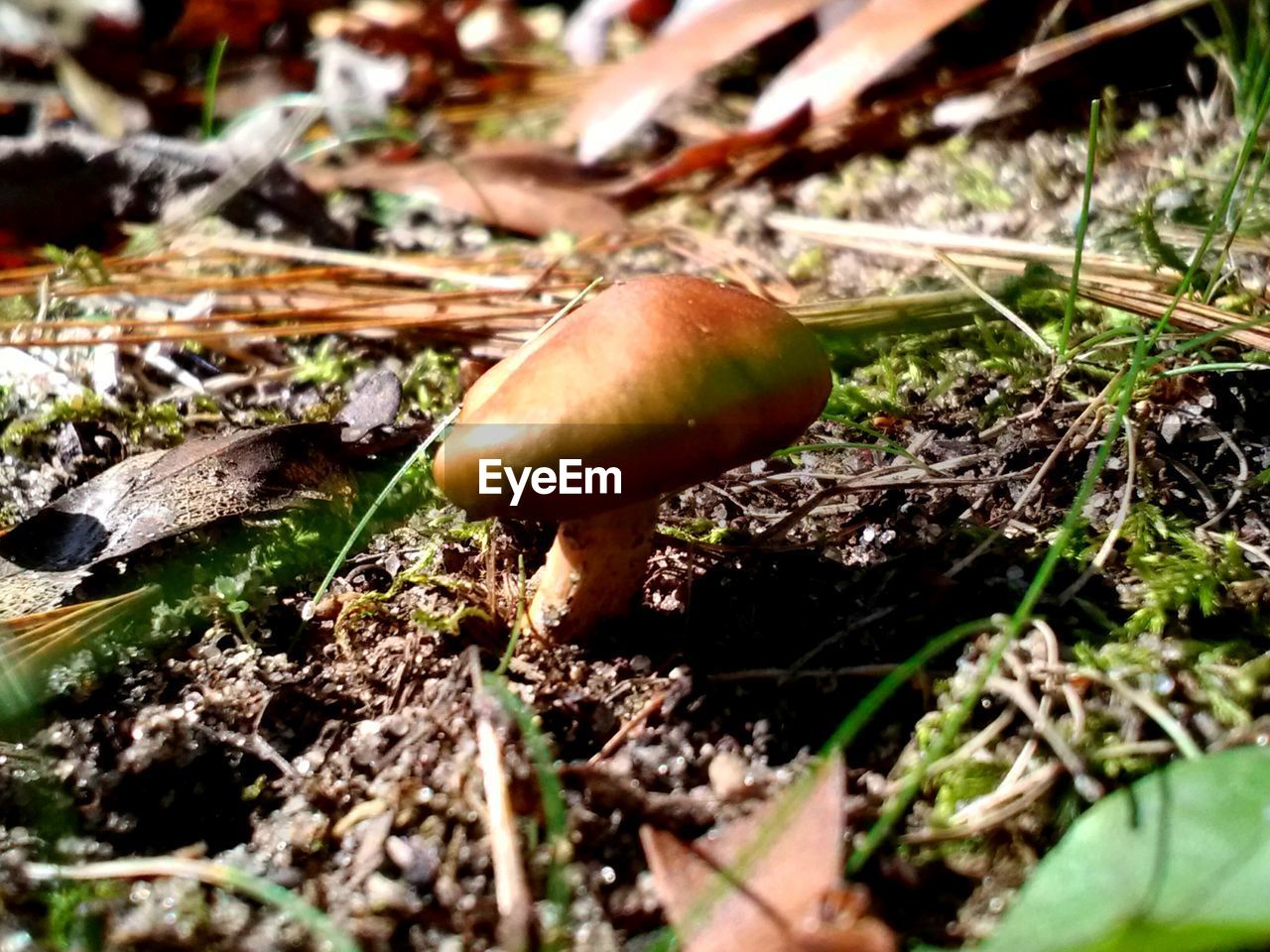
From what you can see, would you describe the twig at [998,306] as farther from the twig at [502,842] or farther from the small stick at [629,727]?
the twig at [502,842]

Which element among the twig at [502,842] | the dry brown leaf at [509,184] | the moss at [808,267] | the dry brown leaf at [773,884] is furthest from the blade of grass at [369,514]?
the dry brown leaf at [509,184]

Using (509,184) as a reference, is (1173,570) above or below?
below

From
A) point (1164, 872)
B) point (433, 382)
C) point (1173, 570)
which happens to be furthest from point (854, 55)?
point (1164, 872)

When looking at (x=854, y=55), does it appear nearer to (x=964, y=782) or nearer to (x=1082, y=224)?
(x=1082, y=224)

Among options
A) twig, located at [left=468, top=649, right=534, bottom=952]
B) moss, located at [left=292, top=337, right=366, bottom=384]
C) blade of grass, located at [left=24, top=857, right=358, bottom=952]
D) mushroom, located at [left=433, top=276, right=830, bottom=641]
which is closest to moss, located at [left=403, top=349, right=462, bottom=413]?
moss, located at [left=292, top=337, right=366, bottom=384]

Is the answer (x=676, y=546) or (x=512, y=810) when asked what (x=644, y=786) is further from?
(x=676, y=546)

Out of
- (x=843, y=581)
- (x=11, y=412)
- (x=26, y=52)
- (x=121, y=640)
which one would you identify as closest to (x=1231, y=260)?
(x=843, y=581)

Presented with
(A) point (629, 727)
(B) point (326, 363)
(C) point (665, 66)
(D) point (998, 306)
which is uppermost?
(C) point (665, 66)
